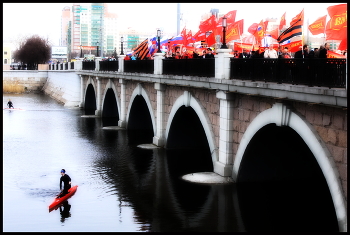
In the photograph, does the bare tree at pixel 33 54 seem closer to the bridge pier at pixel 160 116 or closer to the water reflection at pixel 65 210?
the bridge pier at pixel 160 116

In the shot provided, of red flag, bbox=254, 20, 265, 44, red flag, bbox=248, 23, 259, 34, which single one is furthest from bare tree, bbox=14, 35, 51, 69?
red flag, bbox=254, 20, 265, 44

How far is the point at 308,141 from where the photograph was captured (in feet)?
55.6

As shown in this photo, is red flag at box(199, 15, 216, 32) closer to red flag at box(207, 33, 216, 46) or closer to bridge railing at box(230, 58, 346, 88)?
red flag at box(207, 33, 216, 46)

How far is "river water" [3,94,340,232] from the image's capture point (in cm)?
1895

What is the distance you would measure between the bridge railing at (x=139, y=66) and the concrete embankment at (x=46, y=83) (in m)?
26.6

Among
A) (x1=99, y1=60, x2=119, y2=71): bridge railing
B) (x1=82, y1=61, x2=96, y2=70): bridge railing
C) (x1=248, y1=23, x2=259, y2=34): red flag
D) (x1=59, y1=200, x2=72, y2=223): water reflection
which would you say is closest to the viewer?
(x1=59, y1=200, x2=72, y2=223): water reflection

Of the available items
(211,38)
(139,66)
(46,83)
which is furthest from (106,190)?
(46,83)

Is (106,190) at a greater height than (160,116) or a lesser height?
lesser

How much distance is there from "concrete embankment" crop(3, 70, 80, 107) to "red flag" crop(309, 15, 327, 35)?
160 feet

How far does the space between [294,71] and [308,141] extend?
2046 mm

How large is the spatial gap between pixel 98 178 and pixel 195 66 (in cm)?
622

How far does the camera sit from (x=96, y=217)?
19.7 meters

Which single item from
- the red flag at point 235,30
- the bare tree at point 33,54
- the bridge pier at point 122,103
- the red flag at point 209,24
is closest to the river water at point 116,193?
the bridge pier at point 122,103

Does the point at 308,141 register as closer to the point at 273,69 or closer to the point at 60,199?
the point at 273,69
